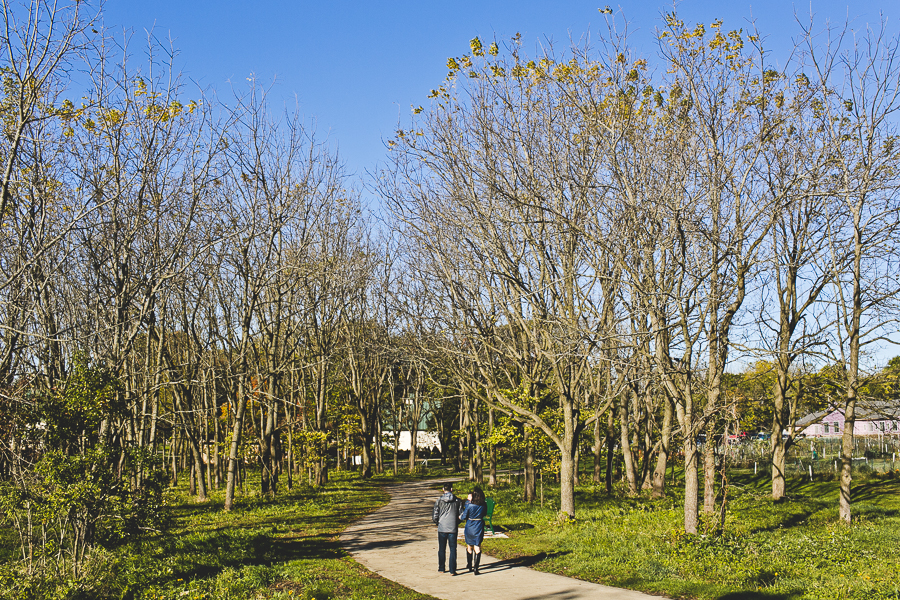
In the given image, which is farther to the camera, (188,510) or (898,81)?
(188,510)

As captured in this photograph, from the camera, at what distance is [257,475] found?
34156 millimetres

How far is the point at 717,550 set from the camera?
997cm

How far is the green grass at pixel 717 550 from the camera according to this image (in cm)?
833

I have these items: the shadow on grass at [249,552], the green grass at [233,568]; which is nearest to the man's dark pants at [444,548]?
the green grass at [233,568]

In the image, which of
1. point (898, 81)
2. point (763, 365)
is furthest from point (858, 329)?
point (763, 365)

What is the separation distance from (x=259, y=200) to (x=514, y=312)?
8050 millimetres

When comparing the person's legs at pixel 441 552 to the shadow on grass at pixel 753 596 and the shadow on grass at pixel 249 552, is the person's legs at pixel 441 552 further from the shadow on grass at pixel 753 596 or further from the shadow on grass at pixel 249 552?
the shadow on grass at pixel 753 596

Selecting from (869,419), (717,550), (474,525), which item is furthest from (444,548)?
(869,419)

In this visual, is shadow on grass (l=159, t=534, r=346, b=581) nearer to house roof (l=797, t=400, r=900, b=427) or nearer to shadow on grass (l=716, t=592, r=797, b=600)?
shadow on grass (l=716, t=592, r=797, b=600)

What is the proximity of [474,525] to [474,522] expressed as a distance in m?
0.05

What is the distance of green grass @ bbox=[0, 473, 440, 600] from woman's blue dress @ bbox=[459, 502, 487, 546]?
1.34 meters

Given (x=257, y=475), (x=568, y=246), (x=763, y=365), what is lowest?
(x=257, y=475)

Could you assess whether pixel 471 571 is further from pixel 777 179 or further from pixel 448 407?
pixel 448 407

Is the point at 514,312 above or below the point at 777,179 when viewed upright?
below
